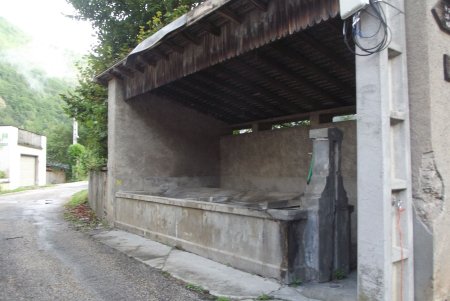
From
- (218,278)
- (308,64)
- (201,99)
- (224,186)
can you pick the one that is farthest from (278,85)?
(218,278)

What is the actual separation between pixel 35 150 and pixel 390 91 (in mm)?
34266

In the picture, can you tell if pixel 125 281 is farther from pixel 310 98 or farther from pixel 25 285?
pixel 310 98

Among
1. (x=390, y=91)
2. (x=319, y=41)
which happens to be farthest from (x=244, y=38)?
(x=390, y=91)

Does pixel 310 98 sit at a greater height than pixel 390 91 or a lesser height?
greater

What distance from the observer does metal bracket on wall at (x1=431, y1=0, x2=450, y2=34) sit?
4.07m

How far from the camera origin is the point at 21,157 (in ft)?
101

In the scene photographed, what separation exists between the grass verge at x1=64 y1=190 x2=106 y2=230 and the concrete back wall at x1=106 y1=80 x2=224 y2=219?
27.5 inches

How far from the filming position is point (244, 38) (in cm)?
596

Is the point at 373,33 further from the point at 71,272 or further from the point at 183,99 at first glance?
the point at 183,99

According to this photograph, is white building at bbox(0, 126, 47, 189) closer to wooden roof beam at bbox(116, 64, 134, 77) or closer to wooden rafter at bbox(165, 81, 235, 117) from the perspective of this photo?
wooden roof beam at bbox(116, 64, 134, 77)

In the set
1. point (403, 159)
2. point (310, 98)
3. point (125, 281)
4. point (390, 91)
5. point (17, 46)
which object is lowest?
point (125, 281)

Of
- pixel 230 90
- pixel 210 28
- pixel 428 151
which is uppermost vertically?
pixel 210 28

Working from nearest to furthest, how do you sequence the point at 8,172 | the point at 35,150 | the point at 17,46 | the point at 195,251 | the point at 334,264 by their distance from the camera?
1. the point at 334,264
2. the point at 195,251
3. the point at 8,172
4. the point at 35,150
5. the point at 17,46

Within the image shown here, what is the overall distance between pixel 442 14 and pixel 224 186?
774 cm
